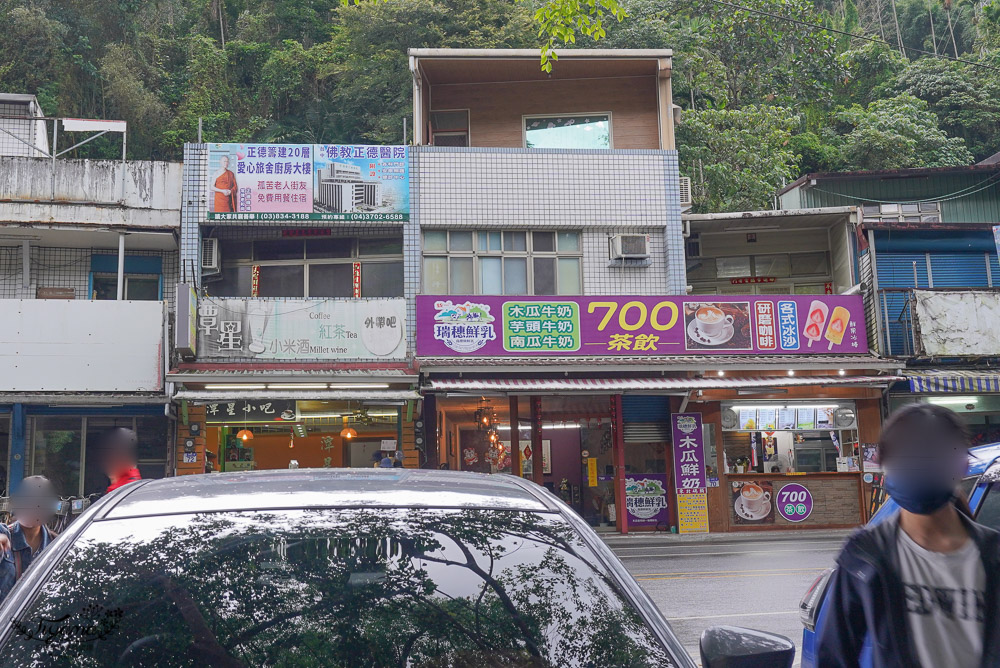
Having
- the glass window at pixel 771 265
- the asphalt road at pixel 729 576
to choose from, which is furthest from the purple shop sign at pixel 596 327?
the asphalt road at pixel 729 576

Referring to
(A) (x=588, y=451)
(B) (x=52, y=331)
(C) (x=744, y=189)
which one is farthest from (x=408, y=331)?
(C) (x=744, y=189)

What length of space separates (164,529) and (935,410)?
7.37ft

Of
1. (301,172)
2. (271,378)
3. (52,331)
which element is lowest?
(271,378)

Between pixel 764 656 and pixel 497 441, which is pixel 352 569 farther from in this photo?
pixel 497 441

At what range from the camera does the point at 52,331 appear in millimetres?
17344

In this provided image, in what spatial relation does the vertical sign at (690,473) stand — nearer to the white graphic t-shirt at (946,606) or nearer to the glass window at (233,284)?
the glass window at (233,284)

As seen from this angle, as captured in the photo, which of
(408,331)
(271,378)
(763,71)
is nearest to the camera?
(271,378)

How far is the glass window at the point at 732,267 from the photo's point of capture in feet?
71.6

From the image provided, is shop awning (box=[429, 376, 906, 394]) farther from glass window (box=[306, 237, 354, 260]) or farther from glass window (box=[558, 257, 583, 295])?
glass window (box=[306, 237, 354, 260])

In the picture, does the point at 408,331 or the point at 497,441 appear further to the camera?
the point at 497,441

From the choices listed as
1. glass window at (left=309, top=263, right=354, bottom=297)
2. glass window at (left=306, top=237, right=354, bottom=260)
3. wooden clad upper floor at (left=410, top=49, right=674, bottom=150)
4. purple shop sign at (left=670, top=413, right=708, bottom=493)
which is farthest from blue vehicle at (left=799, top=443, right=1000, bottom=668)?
wooden clad upper floor at (left=410, top=49, right=674, bottom=150)

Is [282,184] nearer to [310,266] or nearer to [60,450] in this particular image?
[310,266]

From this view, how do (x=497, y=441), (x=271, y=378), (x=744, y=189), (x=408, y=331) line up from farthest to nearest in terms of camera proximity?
(x=744, y=189) < (x=497, y=441) < (x=408, y=331) < (x=271, y=378)

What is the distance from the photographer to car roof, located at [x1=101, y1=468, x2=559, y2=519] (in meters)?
2.72
